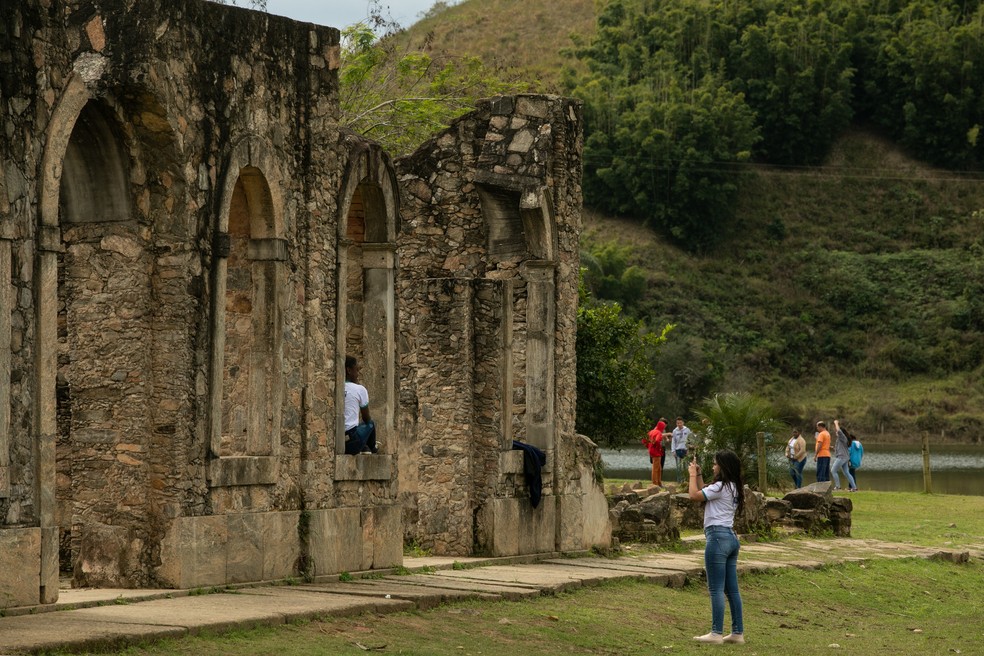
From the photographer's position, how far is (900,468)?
44.8 metres

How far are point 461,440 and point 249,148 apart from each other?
4623 mm

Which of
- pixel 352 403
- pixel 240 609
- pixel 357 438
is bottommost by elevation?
pixel 240 609

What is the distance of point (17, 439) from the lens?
9.53 meters

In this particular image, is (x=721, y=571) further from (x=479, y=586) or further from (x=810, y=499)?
(x=810, y=499)

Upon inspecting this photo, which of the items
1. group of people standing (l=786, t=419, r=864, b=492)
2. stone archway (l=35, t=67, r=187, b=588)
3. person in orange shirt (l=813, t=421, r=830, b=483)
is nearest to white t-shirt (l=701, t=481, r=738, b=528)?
stone archway (l=35, t=67, r=187, b=588)

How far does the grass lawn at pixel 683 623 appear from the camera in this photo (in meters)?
9.82

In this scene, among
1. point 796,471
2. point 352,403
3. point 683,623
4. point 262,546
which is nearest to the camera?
point 262,546

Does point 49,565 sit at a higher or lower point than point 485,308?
lower

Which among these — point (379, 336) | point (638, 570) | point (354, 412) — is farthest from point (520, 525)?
point (354, 412)

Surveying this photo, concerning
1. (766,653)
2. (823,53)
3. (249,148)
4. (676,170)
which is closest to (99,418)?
(249,148)

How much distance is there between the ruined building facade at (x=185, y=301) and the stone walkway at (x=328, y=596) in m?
0.34

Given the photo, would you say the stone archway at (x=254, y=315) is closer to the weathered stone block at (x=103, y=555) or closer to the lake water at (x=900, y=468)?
the weathered stone block at (x=103, y=555)

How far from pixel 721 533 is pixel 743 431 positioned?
46.5ft

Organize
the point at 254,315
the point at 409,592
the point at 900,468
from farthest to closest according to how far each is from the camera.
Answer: the point at 900,468 → the point at 254,315 → the point at 409,592
